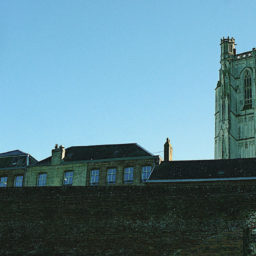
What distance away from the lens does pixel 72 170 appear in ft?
128

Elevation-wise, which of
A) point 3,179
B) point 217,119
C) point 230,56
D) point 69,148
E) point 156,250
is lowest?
point 156,250

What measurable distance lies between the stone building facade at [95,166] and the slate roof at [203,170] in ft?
14.0

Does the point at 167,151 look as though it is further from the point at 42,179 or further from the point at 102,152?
the point at 42,179

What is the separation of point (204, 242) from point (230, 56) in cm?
5476

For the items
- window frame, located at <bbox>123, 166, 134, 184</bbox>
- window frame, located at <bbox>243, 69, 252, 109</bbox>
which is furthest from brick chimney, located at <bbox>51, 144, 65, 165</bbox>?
window frame, located at <bbox>243, 69, 252, 109</bbox>

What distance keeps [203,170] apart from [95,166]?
10346mm

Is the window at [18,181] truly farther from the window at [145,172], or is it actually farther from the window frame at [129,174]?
the window at [145,172]

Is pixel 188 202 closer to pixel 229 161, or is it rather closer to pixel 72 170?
pixel 229 161

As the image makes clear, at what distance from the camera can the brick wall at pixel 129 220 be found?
18312 millimetres

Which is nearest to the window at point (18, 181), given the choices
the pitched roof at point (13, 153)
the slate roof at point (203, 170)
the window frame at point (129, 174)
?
the pitched roof at point (13, 153)

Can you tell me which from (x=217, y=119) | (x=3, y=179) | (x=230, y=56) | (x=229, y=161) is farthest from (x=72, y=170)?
(x=230, y=56)

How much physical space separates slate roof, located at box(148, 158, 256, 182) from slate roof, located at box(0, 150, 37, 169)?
42.5ft

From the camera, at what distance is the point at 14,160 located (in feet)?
137

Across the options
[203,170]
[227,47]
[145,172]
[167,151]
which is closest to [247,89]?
[227,47]
